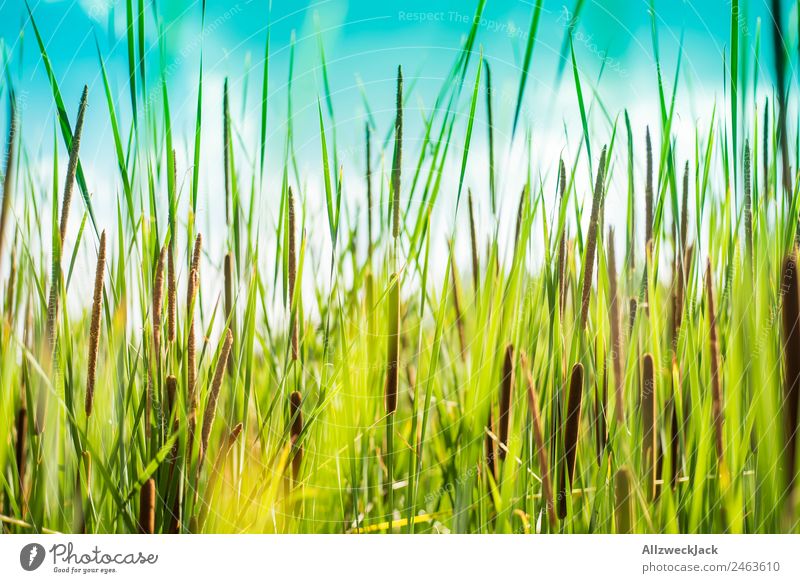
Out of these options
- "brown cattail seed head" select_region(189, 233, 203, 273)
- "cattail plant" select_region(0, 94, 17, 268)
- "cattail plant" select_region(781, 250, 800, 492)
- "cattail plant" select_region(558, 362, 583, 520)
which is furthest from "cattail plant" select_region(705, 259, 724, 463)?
"cattail plant" select_region(0, 94, 17, 268)

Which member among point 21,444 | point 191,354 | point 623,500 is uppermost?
point 191,354

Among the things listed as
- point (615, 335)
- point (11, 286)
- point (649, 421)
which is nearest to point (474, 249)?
point (615, 335)

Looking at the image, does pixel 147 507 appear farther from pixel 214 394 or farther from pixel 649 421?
pixel 649 421

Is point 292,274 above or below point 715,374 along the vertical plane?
above

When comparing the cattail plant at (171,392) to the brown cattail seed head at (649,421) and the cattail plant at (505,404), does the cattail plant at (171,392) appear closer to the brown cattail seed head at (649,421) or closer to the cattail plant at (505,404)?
the cattail plant at (505,404)

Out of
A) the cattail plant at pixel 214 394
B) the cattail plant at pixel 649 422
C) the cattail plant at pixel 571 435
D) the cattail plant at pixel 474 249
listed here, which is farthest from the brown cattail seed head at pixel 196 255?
the cattail plant at pixel 649 422

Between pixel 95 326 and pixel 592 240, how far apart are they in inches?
30.0

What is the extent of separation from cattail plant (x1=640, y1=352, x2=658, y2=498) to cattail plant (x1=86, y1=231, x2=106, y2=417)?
0.83 metres

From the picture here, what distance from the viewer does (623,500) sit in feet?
3.09

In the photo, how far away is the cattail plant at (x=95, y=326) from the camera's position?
84 centimetres

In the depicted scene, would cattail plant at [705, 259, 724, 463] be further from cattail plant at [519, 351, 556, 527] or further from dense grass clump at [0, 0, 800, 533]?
cattail plant at [519, 351, 556, 527]

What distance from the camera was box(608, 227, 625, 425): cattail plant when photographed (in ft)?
3.12

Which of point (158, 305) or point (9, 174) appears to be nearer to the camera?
point (158, 305)
